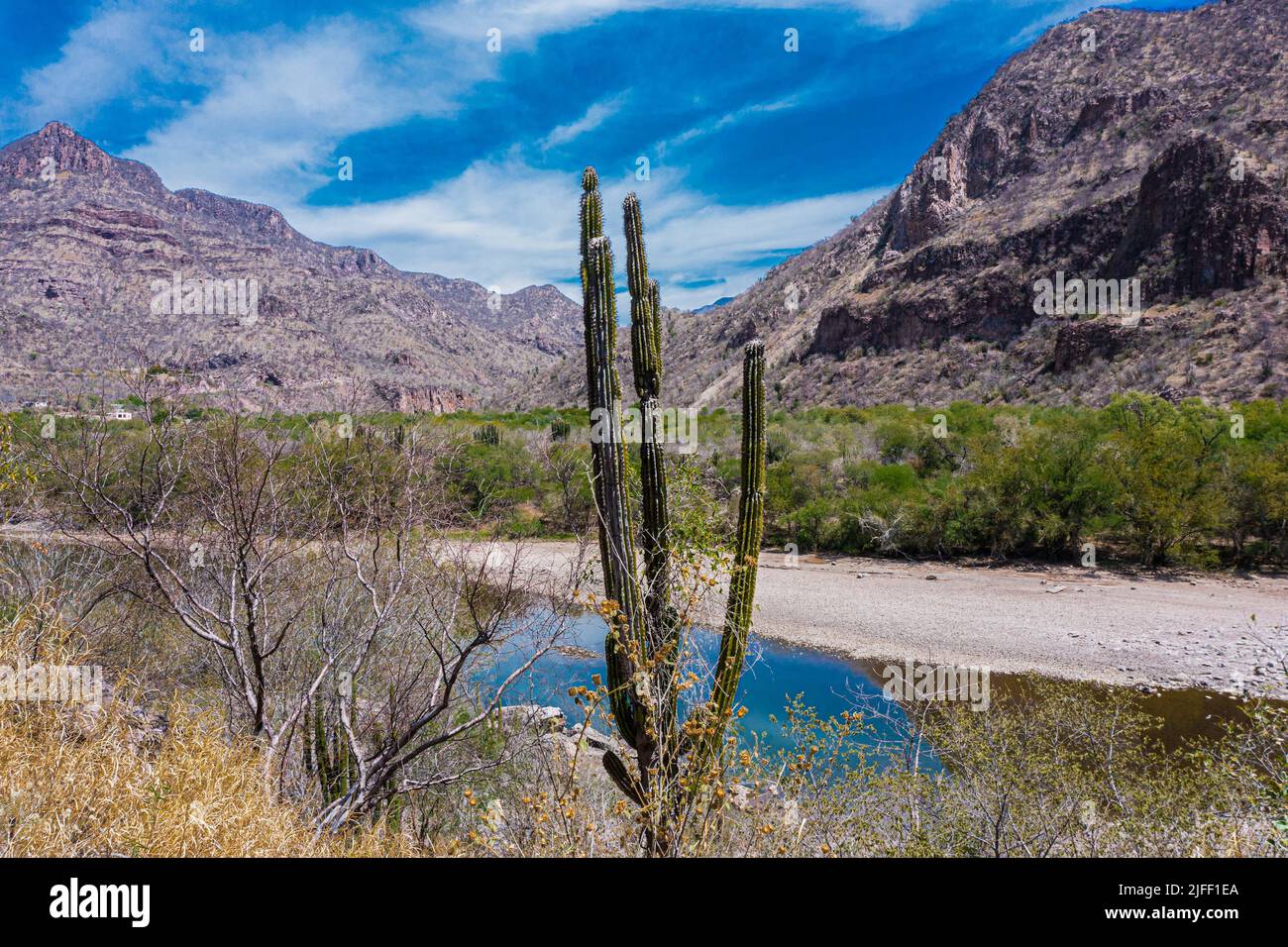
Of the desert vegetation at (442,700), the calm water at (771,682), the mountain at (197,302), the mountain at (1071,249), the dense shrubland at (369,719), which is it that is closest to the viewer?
the desert vegetation at (442,700)

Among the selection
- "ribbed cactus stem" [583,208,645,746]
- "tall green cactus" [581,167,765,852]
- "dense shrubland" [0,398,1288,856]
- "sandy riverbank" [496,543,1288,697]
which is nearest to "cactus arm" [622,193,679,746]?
"tall green cactus" [581,167,765,852]

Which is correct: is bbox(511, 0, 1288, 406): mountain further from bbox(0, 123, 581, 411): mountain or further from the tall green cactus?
the tall green cactus

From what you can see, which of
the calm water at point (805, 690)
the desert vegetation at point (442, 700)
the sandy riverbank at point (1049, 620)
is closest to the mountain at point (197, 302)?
the desert vegetation at point (442, 700)

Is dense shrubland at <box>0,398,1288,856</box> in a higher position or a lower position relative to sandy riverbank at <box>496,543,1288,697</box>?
higher

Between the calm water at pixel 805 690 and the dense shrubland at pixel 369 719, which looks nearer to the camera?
the dense shrubland at pixel 369 719

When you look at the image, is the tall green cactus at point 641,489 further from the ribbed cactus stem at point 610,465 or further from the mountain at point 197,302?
the mountain at point 197,302

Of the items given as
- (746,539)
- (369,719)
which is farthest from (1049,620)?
(369,719)
